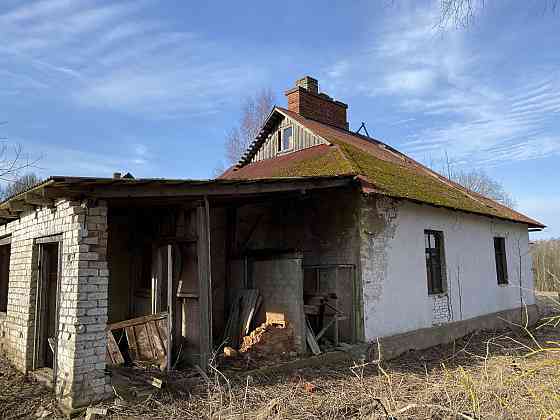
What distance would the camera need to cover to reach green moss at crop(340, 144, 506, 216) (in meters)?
9.12

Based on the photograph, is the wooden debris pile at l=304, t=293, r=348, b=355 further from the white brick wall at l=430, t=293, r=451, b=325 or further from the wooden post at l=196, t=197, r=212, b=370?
the white brick wall at l=430, t=293, r=451, b=325

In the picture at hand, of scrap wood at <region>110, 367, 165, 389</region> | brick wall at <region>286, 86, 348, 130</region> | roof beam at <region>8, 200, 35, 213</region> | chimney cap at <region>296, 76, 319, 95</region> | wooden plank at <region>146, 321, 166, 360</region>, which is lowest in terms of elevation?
scrap wood at <region>110, 367, 165, 389</region>

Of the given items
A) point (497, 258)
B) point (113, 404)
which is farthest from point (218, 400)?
point (497, 258)

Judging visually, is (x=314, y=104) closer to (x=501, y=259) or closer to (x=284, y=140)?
(x=284, y=140)

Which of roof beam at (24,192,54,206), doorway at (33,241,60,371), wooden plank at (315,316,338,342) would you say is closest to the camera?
roof beam at (24,192,54,206)

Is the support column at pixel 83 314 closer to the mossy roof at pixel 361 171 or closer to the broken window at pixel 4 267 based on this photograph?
the mossy roof at pixel 361 171

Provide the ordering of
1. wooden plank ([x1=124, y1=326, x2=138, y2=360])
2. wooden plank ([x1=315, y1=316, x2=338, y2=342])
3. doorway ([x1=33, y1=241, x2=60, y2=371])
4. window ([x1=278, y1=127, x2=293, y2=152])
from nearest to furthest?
wooden plank ([x1=124, y1=326, x2=138, y2=360])
doorway ([x1=33, y1=241, x2=60, y2=371])
wooden plank ([x1=315, y1=316, x2=338, y2=342])
window ([x1=278, y1=127, x2=293, y2=152])

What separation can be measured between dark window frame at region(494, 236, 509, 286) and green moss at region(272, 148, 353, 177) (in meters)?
6.52

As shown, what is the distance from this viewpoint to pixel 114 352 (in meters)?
6.83

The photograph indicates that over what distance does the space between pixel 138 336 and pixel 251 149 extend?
10.2m

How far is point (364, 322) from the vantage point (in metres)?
8.31

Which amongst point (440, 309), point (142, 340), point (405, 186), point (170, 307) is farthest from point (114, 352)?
point (440, 309)

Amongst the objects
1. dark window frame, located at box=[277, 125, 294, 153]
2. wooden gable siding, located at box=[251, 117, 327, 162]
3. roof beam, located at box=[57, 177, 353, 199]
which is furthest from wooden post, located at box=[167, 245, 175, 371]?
dark window frame, located at box=[277, 125, 294, 153]

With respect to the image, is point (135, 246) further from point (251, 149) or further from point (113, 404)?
point (251, 149)
